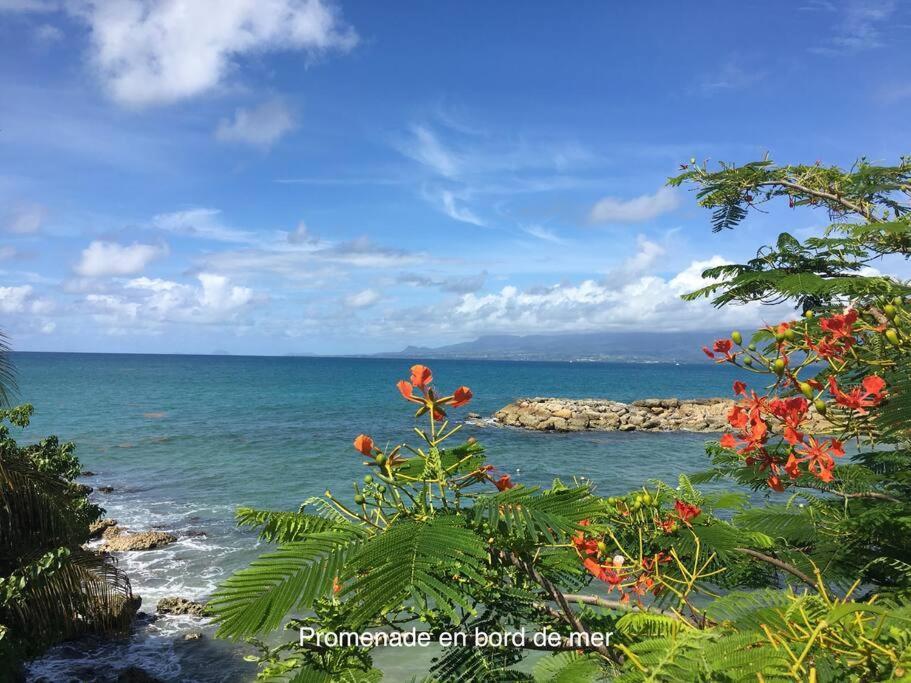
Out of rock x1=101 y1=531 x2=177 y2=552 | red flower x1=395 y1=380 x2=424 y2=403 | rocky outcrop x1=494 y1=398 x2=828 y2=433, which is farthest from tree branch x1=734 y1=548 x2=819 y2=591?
rocky outcrop x1=494 y1=398 x2=828 y2=433

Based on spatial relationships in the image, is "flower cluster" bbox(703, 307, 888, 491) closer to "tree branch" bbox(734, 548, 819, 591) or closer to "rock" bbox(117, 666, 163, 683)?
"tree branch" bbox(734, 548, 819, 591)

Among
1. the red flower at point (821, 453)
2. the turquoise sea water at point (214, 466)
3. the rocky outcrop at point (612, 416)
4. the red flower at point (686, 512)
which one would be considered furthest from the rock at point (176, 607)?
the rocky outcrop at point (612, 416)

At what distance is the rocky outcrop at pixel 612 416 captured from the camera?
32.6m

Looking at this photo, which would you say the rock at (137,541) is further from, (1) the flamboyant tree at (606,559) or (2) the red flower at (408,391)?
(2) the red flower at (408,391)

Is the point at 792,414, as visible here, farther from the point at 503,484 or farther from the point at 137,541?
the point at 137,541

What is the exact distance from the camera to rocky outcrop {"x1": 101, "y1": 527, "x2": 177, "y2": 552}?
13.6m

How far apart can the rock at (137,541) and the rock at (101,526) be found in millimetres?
336

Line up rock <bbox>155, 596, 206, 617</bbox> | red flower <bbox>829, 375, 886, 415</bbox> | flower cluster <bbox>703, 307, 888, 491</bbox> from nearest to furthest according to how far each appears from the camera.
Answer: red flower <bbox>829, 375, 886, 415</bbox>
flower cluster <bbox>703, 307, 888, 491</bbox>
rock <bbox>155, 596, 206, 617</bbox>

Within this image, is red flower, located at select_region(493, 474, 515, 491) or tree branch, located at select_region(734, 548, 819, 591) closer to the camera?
red flower, located at select_region(493, 474, 515, 491)

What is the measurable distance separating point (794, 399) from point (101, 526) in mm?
17212

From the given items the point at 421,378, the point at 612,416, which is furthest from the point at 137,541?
the point at 612,416

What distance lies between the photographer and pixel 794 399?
6.23 feet

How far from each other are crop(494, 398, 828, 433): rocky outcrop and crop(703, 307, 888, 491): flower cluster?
30.6m

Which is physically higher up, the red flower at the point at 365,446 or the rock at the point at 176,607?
the red flower at the point at 365,446
